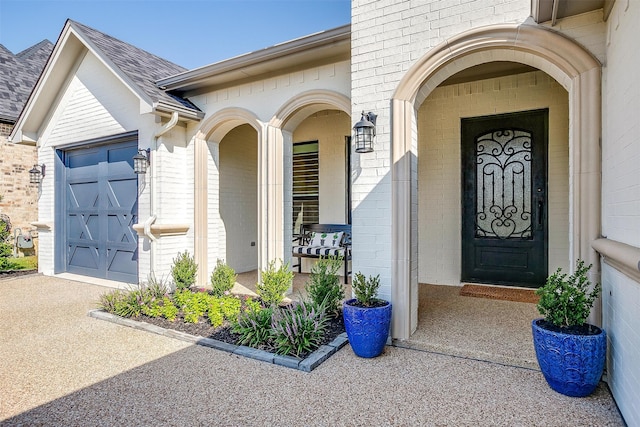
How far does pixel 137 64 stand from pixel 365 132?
15.3 ft

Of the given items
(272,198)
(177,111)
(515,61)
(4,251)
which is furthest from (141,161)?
(515,61)

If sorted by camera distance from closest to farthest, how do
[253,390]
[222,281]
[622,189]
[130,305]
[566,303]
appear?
[622,189]
[566,303]
[253,390]
[130,305]
[222,281]

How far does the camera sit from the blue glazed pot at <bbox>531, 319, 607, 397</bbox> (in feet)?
7.88

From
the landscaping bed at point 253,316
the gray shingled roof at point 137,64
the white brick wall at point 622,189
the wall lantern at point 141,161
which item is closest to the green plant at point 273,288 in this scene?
the landscaping bed at point 253,316

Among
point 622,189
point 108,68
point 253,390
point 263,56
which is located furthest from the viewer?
point 108,68

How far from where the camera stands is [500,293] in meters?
5.05

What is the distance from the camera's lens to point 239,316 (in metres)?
3.85

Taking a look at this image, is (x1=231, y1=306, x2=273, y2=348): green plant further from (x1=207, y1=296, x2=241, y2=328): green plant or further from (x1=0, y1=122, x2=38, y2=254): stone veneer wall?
(x1=0, y1=122, x2=38, y2=254): stone veneer wall

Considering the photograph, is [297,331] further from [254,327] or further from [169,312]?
[169,312]

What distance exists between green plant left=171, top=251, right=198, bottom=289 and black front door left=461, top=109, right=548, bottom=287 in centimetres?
403

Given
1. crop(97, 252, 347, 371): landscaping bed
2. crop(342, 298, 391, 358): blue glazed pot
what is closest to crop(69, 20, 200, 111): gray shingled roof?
crop(97, 252, 347, 371): landscaping bed

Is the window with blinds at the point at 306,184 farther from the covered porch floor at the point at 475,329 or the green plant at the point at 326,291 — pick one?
the green plant at the point at 326,291

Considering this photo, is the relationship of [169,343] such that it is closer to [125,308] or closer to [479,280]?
[125,308]

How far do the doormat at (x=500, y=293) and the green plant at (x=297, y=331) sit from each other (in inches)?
96.8
